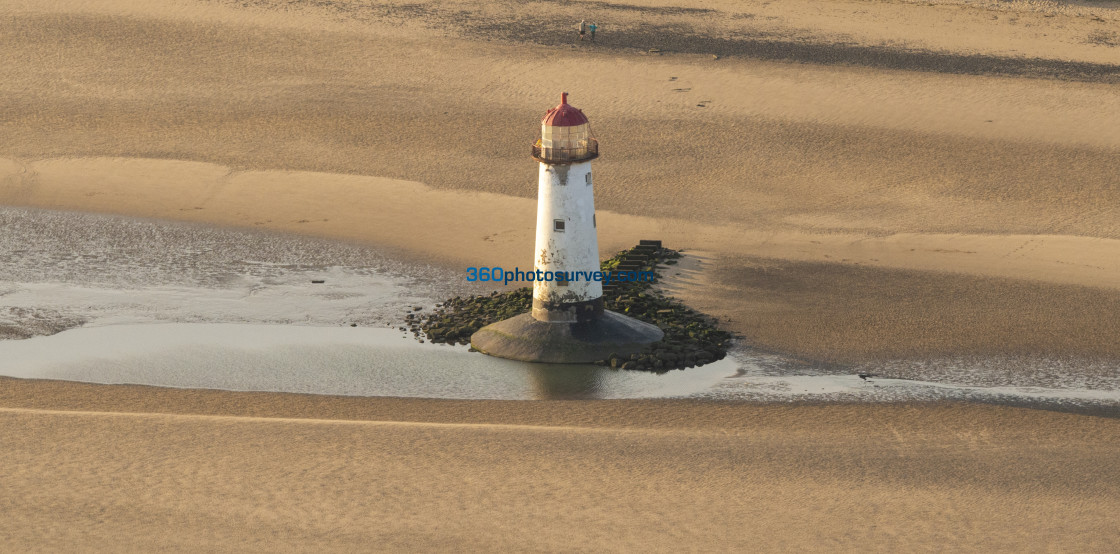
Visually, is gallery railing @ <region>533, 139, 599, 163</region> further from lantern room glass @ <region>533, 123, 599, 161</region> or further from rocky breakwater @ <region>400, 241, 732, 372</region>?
rocky breakwater @ <region>400, 241, 732, 372</region>

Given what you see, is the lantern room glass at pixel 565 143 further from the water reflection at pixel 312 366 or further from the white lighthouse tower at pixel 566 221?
the water reflection at pixel 312 366

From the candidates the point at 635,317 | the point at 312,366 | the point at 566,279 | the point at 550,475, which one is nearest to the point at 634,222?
Result: the point at 635,317

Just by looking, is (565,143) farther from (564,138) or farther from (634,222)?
(634,222)

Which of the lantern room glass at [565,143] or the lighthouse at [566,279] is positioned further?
the lighthouse at [566,279]

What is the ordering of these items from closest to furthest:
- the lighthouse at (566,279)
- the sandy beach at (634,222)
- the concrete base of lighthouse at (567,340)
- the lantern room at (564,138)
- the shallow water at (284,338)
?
the sandy beach at (634,222) → the shallow water at (284,338) → the lantern room at (564,138) → the lighthouse at (566,279) → the concrete base of lighthouse at (567,340)

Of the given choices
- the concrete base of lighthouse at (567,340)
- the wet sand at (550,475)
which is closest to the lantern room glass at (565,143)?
the concrete base of lighthouse at (567,340)

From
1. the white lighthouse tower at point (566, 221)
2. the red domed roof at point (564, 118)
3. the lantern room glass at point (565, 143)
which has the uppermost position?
the red domed roof at point (564, 118)
